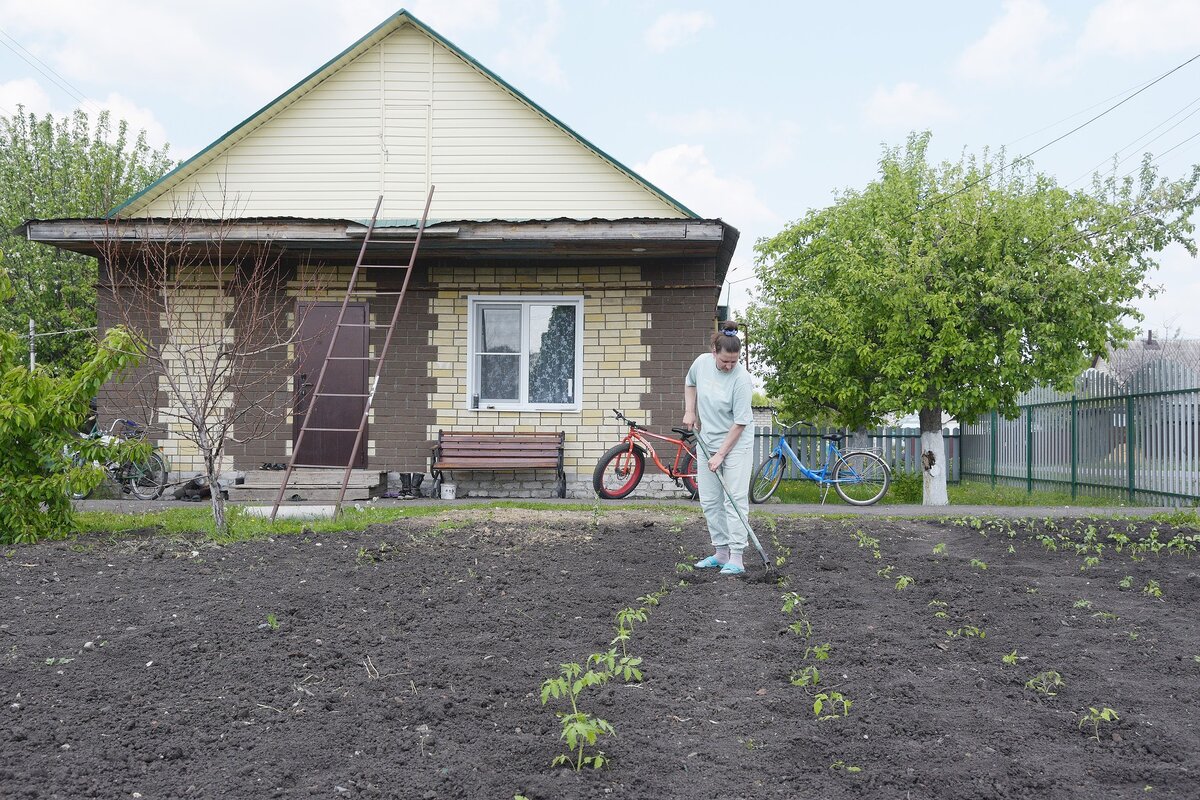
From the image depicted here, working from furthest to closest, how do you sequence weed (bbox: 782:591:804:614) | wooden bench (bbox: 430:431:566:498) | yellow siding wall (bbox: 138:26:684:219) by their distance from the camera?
yellow siding wall (bbox: 138:26:684:219)
wooden bench (bbox: 430:431:566:498)
weed (bbox: 782:591:804:614)

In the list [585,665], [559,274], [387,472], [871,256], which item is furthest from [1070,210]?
[585,665]

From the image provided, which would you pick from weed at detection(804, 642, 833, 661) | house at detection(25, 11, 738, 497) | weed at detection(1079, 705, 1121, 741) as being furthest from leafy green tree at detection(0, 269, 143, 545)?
weed at detection(1079, 705, 1121, 741)

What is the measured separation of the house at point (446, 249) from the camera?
35.8 ft

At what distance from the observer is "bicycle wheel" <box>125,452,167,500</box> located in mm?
11557

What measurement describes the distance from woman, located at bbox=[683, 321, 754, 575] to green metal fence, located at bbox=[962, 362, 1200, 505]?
756cm

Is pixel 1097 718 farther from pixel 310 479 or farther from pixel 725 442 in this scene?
pixel 310 479

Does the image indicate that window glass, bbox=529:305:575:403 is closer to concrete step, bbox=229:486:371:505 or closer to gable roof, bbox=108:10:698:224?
gable roof, bbox=108:10:698:224

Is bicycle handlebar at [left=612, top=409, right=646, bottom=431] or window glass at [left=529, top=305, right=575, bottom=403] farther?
window glass at [left=529, top=305, right=575, bottom=403]

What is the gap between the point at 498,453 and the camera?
1153cm

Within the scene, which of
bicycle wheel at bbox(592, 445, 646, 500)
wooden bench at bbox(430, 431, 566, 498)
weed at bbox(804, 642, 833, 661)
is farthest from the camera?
wooden bench at bbox(430, 431, 566, 498)

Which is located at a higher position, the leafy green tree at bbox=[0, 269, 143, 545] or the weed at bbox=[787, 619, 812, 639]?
the leafy green tree at bbox=[0, 269, 143, 545]

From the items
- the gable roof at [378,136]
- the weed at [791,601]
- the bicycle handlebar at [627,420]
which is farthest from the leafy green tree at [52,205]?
the weed at [791,601]

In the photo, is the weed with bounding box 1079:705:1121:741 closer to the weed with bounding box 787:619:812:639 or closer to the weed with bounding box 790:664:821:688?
the weed with bounding box 790:664:821:688

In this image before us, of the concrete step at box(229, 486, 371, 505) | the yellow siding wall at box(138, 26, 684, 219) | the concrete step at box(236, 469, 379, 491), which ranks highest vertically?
the yellow siding wall at box(138, 26, 684, 219)
